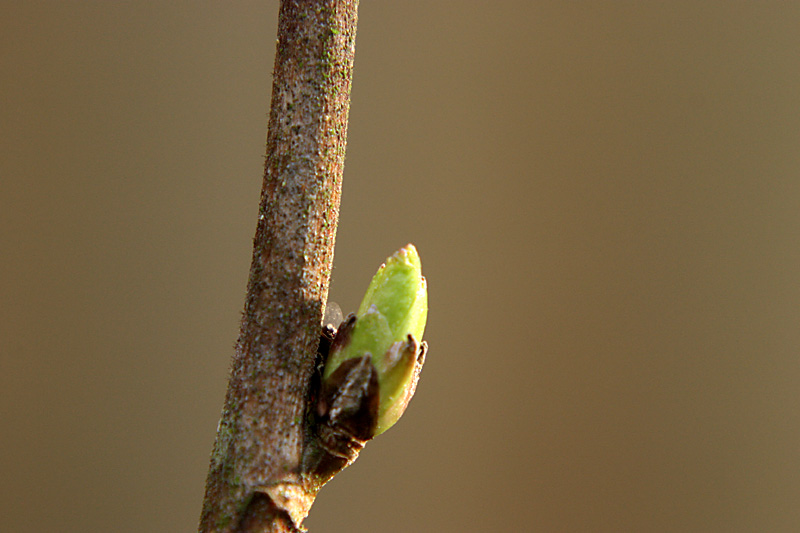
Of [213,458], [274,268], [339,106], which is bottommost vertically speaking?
[213,458]

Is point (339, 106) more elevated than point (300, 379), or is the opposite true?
point (339, 106)

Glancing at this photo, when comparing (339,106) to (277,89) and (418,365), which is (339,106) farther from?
(418,365)

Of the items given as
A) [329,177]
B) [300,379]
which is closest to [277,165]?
[329,177]
